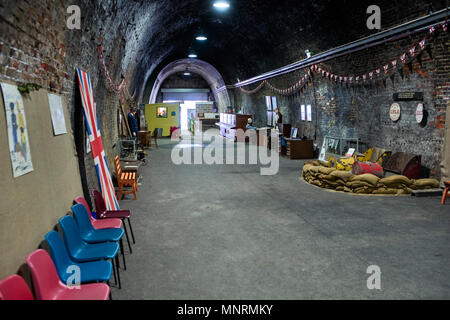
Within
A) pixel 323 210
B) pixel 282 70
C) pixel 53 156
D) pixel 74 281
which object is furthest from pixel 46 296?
pixel 282 70

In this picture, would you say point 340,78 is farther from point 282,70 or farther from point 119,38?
point 119,38

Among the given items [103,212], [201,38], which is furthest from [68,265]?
[201,38]

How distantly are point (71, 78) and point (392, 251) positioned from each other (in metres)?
4.73

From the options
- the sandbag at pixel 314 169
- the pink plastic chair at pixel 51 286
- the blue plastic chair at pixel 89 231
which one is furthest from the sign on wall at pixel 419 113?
the pink plastic chair at pixel 51 286

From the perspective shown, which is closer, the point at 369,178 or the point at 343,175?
the point at 369,178

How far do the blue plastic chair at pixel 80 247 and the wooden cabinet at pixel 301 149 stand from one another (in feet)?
33.8

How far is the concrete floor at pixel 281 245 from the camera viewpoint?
367cm

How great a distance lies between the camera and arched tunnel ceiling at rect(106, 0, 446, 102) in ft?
30.7

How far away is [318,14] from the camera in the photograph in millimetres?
10680

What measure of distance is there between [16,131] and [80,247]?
4.13ft

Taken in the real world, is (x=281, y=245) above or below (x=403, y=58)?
below

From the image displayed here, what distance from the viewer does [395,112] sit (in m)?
8.85

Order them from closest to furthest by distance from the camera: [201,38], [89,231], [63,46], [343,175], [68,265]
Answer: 1. [68,265]
2. [89,231]
3. [63,46]
4. [343,175]
5. [201,38]

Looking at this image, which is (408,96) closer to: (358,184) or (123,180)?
(358,184)
